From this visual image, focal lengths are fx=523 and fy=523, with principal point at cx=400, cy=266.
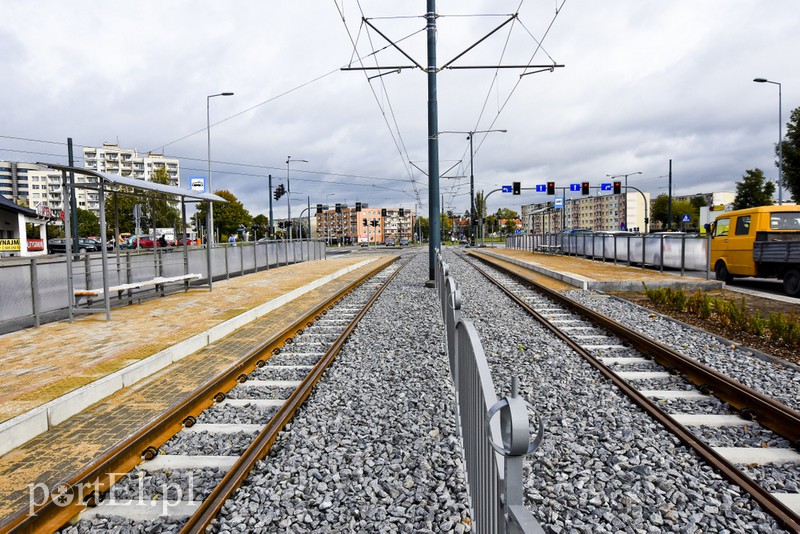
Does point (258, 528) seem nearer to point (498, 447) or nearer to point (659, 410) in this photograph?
point (498, 447)

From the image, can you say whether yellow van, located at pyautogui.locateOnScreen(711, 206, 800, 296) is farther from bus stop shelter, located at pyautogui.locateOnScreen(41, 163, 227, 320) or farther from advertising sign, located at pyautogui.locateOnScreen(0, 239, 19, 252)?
advertising sign, located at pyautogui.locateOnScreen(0, 239, 19, 252)

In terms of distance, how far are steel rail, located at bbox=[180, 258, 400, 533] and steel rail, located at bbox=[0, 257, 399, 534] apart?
0.80 meters

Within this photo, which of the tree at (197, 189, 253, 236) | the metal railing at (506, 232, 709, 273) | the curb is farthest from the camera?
the tree at (197, 189, 253, 236)

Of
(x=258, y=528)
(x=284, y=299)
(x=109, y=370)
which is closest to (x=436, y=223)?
(x=284, y=299)

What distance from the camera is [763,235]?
13836mm

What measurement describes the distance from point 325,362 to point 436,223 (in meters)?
9.36

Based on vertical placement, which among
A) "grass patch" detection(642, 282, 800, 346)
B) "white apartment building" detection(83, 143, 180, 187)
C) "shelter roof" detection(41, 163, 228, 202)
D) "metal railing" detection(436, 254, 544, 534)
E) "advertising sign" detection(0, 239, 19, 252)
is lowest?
"grass patch" detection(642, 282, 800, 346)

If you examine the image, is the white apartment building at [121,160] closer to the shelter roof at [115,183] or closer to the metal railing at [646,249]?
the metal railing at [646,249]

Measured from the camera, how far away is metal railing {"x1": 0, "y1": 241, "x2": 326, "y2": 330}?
29.0ft

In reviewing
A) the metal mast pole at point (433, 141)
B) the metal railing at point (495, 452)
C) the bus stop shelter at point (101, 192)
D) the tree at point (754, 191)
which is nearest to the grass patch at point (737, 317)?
the metal mast pole at point (433, 141)

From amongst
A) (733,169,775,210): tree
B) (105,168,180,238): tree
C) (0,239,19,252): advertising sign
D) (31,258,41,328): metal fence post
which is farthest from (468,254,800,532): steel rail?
(733,169,775,210): tree

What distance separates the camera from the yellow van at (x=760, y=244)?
12.5m

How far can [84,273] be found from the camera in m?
10.8

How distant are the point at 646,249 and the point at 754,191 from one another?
144 feet
